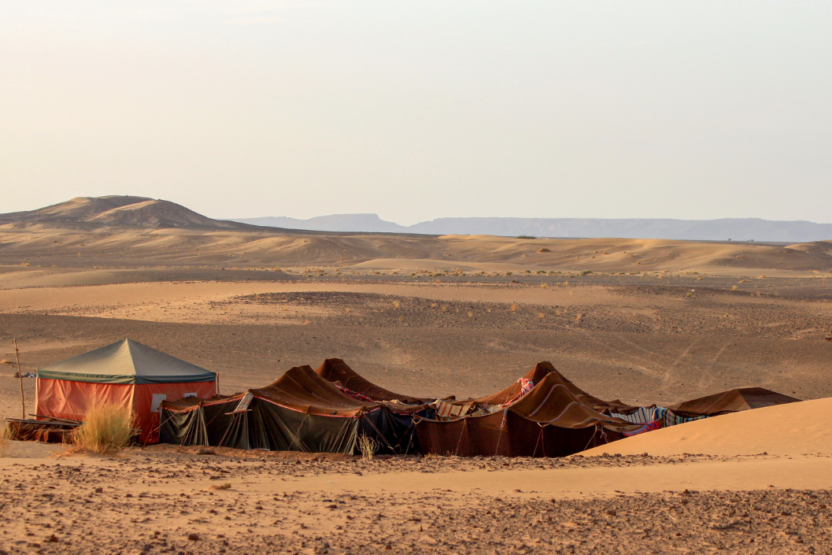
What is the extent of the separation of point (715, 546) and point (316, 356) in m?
20.1

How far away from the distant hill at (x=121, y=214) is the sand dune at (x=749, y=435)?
139 m

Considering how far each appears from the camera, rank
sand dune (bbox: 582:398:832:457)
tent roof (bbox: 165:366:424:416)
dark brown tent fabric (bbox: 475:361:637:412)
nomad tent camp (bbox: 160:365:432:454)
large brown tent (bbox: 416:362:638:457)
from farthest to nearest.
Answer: dark brown tent fabric (bbox: 475:361:637:412) < tent roof (bbox: 165:366:424:416) < nomad tent camp (bbox: 160:365:432:454) < large brown tent (bbox: 416:362:638:457) < sand dune (bbox: 582:398:832:457)

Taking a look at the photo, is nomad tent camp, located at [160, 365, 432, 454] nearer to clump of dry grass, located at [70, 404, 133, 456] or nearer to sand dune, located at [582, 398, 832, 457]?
clump of dry grass, located at [70, 404, 133, 456]

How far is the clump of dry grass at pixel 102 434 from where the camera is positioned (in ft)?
40.4

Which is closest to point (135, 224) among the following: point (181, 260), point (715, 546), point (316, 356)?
point (181, 260)

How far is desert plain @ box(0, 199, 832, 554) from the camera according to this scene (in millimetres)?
7262

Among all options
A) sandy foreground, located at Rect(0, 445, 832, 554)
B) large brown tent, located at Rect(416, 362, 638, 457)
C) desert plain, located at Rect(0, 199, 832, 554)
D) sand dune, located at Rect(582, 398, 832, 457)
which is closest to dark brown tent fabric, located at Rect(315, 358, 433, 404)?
desert plain, located at Rect(0, 199, 832, 554)

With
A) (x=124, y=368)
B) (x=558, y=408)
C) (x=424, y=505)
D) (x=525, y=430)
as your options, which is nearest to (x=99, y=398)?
(x=124, y=368)

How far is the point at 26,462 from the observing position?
10789mm

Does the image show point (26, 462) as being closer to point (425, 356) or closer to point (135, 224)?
point (425, 356)

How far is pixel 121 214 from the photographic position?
15688cm

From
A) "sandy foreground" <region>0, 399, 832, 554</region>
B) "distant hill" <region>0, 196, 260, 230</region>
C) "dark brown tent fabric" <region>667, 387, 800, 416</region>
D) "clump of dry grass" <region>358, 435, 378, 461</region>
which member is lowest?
"clump of dry grass" <region>358, 435, 378, 461</region>

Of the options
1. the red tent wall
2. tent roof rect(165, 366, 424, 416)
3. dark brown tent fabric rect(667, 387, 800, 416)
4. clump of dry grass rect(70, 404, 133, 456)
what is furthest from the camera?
dark brown tent fabric rect(667, 387, 800, 416)

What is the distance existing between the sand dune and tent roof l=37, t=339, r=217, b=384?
8650 millimetres
